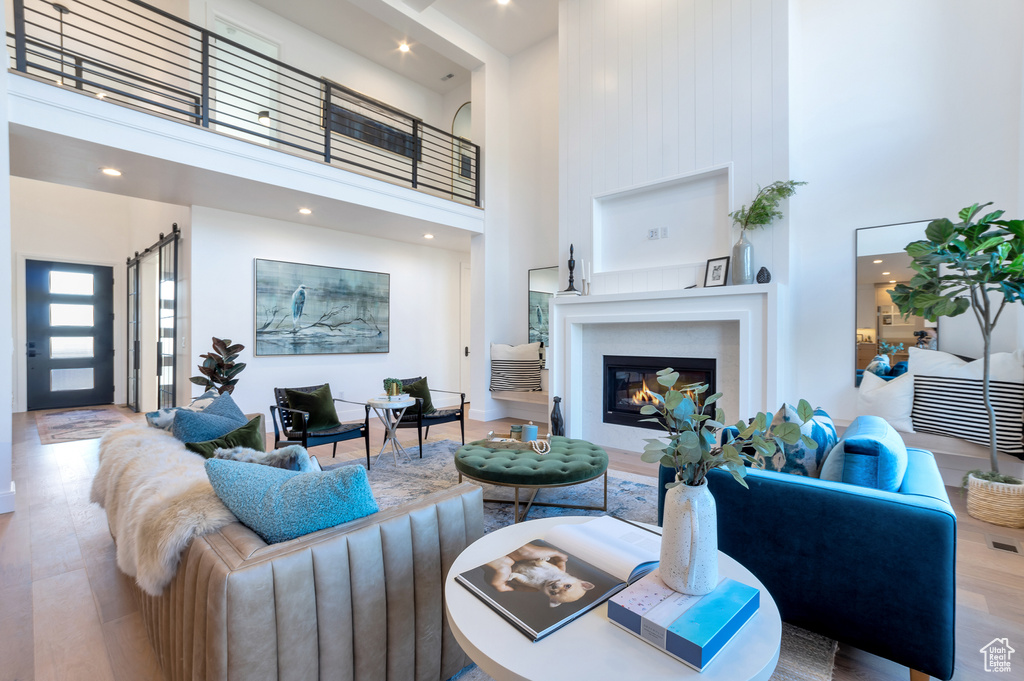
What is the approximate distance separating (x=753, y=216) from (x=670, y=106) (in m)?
1.40

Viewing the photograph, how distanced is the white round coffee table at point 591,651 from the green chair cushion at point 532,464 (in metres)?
1.51

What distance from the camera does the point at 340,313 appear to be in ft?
20.1

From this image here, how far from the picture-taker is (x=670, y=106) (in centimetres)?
435

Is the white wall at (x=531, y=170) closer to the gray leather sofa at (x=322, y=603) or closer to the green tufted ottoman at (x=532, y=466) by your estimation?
the green tufted ottoman at (x=532, y=466)

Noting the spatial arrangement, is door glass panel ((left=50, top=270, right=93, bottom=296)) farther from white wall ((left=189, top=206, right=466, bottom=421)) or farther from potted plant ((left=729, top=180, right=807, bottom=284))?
potted plant ((left=729, top=180, right=807, bottom=284))

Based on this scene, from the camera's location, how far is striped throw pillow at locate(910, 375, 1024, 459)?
2.97 metres

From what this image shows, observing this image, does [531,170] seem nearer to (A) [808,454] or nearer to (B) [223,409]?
(B) [223,409]

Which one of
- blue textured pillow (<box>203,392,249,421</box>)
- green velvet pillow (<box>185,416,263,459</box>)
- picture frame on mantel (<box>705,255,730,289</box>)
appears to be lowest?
green velvet pillow (<box>185,416,263,459</box>)

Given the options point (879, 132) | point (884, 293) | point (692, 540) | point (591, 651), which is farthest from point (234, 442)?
point (879, 132)

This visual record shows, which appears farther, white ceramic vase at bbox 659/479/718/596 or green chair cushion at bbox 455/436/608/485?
green chair cushion at bbox 455/436/608/485

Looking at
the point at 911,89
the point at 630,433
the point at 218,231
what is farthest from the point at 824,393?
the point at 218,231

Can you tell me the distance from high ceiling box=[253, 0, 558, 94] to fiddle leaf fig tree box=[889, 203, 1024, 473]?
4863 mm

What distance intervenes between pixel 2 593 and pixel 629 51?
5949 millimetres

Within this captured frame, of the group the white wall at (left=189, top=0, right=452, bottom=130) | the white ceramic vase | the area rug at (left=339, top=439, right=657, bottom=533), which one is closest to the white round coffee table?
the white ceramic vase
